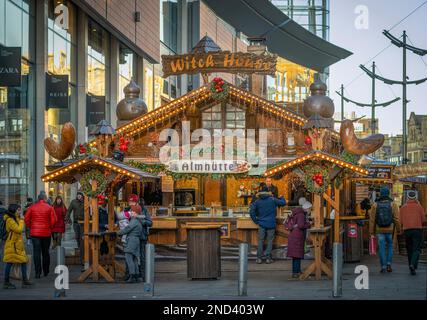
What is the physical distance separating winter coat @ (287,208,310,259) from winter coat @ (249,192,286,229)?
297 centimetres

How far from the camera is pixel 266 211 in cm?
2466

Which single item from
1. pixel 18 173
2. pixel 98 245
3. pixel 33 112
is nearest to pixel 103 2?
pixel 33 112

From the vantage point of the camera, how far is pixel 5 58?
32.4 m

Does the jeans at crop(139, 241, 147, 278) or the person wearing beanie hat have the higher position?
the person wearing beanie hat

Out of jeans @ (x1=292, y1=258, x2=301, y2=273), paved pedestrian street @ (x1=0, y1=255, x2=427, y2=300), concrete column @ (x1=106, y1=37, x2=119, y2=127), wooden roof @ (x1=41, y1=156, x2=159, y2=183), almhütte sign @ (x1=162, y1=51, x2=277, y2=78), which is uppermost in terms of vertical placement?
concrete column @ (x1=106, y1=37, x2=119, y2=127)

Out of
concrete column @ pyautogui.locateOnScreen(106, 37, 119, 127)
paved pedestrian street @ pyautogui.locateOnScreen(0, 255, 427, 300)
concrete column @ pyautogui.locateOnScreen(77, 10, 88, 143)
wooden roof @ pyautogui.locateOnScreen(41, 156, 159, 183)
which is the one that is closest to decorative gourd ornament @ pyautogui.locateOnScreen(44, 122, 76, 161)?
wooden roof @ pyautogui.locateOnScreen(41, 156, 159, 183)

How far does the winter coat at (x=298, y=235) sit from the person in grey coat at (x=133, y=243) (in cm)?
321

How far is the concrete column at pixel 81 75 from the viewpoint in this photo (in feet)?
149

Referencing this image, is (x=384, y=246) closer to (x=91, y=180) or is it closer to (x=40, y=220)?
(x=91, y=180)

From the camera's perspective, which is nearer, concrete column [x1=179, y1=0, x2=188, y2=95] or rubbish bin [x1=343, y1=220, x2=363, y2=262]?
rubbish bin [x1=343, y1=220, x2=363, y2=262]

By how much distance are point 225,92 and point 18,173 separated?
31.5ft

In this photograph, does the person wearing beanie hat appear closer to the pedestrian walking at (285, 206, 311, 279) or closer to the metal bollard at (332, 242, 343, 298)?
the pedestrian walking at (285, 206, 311, 279)

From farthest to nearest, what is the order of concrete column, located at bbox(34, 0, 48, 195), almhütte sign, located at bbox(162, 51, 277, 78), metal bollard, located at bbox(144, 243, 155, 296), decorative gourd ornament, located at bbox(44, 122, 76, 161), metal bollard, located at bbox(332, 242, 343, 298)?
concrete column, located at bbox(34, 0, 48, 195) → almhütte sign, located at bbox(162, 51, 277, 78) → decorative gourd ornament, located at bbox(44, 122, 76, 161) → metal bollard, located at bbox(144, 243, 155, 296) → metal bollard, located at bbox(332, 242, 343, 298)

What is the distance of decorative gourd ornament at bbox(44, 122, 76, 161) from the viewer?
22.0 metres
